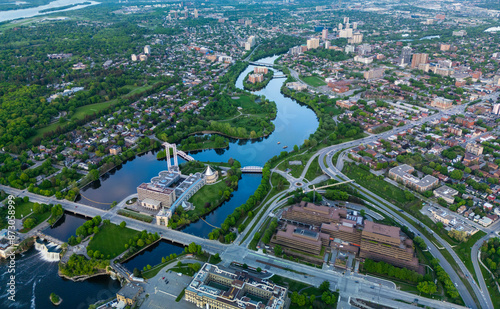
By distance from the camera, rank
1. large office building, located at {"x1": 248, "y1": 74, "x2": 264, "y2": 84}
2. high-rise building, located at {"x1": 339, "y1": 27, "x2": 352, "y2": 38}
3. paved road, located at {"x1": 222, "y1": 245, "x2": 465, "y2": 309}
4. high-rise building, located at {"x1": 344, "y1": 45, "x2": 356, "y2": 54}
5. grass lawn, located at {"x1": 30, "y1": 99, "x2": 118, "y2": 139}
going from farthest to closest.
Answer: high-rise building, located at {"x1": 339, "y1": 27, "x2": 352, "y2": 38} < high-rise building, located at {"x1": 344, "y1": 45, "x2": 356, "y2": 54} < large office building, located at {"x1": 248, "y1": 74, "x2": 264, "y2": 84} < grass lawn, located at {"x1": 30, "y1": 99, "x2": 118, "y2": 139} < paved road, located at {"x1": 222, "y1": 245, "x2": 465, "y2": 309}

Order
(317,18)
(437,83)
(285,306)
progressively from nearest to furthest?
(285,306) < (437,83) < (317,18)

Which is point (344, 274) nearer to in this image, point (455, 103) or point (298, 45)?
point (455, 103)

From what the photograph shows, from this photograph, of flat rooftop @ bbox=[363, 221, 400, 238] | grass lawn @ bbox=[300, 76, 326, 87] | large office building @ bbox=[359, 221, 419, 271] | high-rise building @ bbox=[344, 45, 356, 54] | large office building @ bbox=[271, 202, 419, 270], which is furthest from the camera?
high-rise building @ bbox=[344, 45, 356, 54]

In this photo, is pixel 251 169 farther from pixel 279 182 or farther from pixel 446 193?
pixel 446 193

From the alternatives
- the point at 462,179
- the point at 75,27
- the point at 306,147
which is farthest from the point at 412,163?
the point at 75,27

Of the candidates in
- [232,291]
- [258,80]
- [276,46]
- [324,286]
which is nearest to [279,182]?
[324,286]

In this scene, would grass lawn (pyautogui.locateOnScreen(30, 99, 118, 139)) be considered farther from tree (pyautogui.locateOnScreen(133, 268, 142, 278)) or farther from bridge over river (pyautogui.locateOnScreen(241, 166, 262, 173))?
tree (pyautogui.locateOnScreen(133, 268, 142, 278))

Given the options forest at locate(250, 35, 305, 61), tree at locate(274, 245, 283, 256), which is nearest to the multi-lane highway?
tree at locate(274, 245, 283, 256)
